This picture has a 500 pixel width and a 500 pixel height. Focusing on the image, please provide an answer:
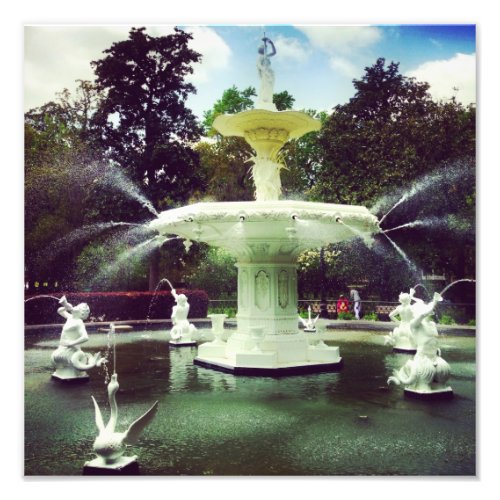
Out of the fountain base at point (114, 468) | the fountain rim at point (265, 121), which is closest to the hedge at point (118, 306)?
the fountain rim at point (265, 121)

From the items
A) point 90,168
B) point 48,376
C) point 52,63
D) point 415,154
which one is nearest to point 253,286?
point 48,376

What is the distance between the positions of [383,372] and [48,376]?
548cm

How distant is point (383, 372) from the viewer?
9305 mm

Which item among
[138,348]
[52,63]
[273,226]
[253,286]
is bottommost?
[138,348]

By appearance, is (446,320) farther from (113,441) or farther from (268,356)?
(113,441)

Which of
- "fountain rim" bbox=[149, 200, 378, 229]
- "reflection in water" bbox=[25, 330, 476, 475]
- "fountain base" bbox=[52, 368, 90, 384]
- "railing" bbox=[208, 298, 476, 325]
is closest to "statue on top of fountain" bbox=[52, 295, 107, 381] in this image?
"fountain base" bbox=[52, 368, 90, 384]

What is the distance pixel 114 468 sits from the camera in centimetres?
491

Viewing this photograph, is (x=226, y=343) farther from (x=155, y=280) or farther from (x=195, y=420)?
(x=155, y=280)

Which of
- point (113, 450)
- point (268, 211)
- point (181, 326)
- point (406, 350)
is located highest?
point (268, 211)

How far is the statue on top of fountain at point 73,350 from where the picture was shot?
8234 millimetres

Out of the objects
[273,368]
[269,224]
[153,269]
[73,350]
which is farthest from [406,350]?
[153,269]

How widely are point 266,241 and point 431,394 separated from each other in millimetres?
3710

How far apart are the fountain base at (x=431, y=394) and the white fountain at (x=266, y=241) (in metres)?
2.13

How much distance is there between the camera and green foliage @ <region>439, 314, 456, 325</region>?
16.6m
